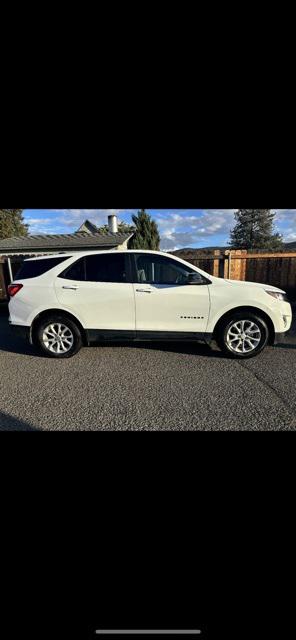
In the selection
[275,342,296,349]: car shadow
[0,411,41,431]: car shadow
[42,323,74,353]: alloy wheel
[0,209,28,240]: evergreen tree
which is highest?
[0,209,28,240]: evergreen tree

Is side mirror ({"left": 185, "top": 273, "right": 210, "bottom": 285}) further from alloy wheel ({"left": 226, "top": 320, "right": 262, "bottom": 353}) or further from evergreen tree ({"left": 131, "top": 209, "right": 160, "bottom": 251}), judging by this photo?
evergreen tree ({"left": 131, "top": 209, "right": 160, "bottom": 251})

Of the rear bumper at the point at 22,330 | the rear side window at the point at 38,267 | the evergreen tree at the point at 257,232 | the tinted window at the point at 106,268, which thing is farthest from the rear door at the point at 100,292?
the evergreen tree at the point at 257,232

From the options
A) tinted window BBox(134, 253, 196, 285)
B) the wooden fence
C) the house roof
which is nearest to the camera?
tinted window BBox(134, 253, 196, 285)

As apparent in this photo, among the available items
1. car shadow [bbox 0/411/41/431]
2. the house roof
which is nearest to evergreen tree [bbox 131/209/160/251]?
the house roof

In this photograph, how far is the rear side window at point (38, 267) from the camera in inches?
156

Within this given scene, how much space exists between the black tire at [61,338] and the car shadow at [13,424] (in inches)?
58.9

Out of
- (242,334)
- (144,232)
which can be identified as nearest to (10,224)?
(144,232)

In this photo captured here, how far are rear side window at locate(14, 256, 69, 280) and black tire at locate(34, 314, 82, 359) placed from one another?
2.36 ft

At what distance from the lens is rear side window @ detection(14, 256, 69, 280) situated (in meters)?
3.95

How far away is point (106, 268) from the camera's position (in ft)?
12.7
